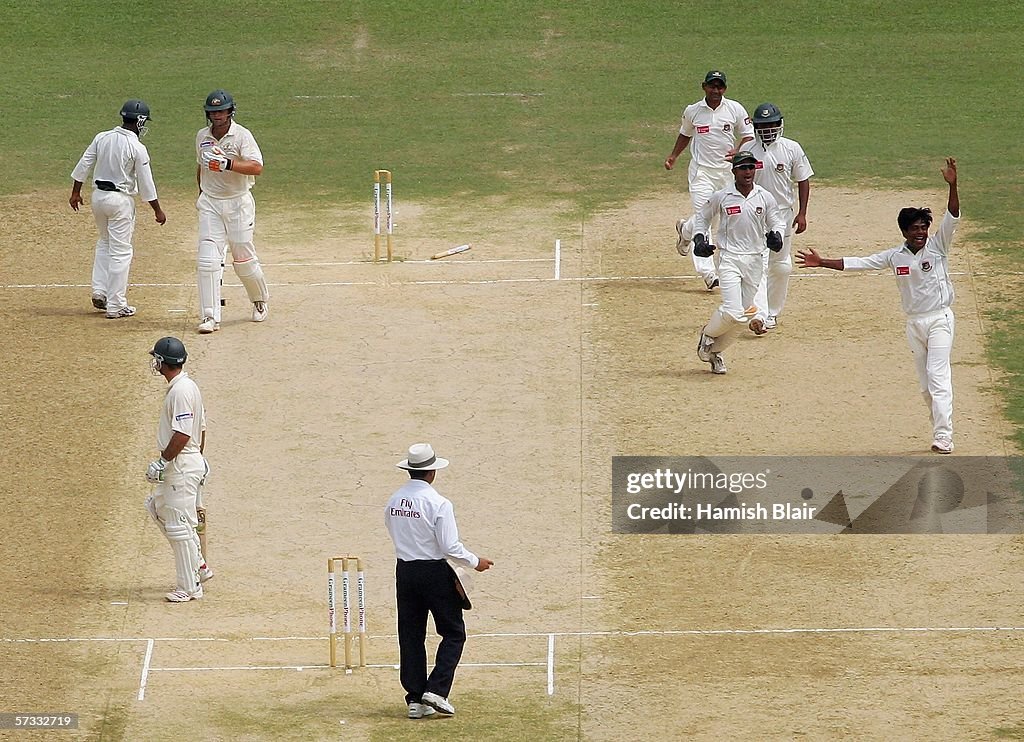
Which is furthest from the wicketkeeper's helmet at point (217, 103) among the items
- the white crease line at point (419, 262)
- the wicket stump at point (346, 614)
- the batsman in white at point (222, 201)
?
the wicket stump at point (346, 614)

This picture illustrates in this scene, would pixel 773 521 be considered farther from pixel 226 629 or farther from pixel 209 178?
pixel 209 178

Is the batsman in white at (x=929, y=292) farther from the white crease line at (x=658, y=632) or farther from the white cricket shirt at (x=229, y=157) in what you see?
the white cricket shirt at (x=229, y=157)

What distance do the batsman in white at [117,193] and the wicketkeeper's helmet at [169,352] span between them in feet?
17.9

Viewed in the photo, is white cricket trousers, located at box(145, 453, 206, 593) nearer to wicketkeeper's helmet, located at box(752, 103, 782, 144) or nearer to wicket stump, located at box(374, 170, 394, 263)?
wicket stump, located at box(374, 170, 394, 263)

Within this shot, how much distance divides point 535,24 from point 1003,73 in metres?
7.75

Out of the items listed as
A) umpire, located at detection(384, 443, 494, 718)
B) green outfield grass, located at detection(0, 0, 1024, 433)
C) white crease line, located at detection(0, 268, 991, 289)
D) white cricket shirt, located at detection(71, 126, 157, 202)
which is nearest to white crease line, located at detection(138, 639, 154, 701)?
umpire, located at detection(384, 443, 494, 718)

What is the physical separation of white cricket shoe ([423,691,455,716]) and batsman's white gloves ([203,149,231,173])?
8.14 meters

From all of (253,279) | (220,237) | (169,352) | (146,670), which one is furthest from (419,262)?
(146,670)

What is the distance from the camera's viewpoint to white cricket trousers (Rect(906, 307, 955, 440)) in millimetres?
15883

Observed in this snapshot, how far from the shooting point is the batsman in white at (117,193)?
19141 millimetres

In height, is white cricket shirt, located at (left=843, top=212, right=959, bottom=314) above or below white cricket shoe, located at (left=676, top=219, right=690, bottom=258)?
below

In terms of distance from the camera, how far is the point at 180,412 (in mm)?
13586

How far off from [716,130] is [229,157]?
5452 mm

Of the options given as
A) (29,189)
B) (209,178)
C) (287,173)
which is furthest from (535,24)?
(209,178)
